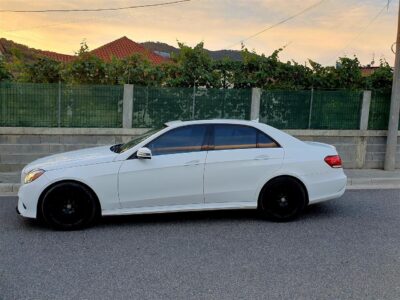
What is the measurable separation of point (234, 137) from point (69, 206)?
2.52m

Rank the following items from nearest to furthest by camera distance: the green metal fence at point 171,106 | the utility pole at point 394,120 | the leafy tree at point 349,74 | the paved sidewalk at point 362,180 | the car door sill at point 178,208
→ the car door sill at point 178,208, the paved sidewalk at point 362,180, the green metal fence at point 171,106, the utility pole at point 394,120, the leafy tree at point 349,74

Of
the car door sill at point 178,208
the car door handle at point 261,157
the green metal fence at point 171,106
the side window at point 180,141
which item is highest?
the green metal fence at point 171,106

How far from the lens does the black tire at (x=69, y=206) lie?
19.1 ft

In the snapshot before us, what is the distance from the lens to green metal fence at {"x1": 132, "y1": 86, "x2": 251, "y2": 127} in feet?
33.9

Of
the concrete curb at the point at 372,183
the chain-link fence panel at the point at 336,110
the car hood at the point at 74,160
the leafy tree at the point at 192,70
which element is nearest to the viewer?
the car hood at the point at 74,160

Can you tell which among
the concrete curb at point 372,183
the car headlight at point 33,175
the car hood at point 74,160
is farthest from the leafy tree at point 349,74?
the car headlight at point 33,175

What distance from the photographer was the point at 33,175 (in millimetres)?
5875

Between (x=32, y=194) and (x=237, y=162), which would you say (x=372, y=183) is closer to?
(x=237, y=162)

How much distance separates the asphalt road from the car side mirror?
3.21 ft

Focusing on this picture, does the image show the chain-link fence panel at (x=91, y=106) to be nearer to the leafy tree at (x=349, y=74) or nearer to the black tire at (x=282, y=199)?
the black tire at (x=282, y=199)

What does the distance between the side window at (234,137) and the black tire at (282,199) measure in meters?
0.67

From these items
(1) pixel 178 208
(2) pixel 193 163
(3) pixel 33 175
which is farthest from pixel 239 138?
(3) pixel 33 175

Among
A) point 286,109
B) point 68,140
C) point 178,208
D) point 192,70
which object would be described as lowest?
point 178,208

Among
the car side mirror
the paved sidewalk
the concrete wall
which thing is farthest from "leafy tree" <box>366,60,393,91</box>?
the car side mirror
